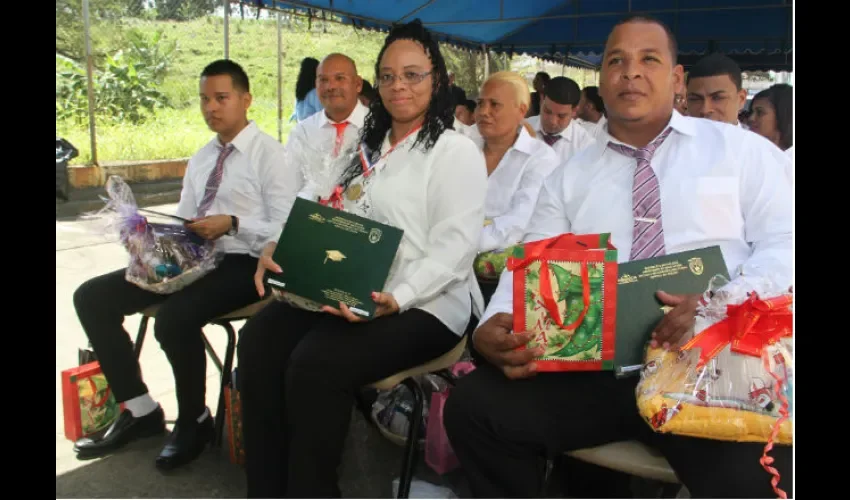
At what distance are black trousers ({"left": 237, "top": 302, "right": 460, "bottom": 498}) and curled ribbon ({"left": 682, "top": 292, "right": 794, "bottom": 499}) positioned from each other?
0.96 m

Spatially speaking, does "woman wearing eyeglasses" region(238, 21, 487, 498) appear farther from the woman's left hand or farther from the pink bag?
the pink bag

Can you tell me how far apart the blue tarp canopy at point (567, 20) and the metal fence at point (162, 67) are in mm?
949

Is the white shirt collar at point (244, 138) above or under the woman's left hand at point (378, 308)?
above

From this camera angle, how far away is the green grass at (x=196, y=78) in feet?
35.3

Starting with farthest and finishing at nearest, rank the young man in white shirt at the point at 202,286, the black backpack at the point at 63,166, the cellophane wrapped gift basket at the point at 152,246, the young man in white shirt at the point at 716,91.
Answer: the black backpack at the point at 63,166
the young man in white shirt at the point at 716,91
the young man in white shirt at the point at 202,286
the cellophane wrapped gift basket at the point at 152,246

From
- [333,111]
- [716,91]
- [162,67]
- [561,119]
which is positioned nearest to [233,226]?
[333,111]

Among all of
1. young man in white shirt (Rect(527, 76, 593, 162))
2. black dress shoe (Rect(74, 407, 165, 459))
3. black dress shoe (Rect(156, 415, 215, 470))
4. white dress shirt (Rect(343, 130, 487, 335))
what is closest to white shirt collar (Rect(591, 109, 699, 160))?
white dress shirt (Rect(343, 130, 487, 335))

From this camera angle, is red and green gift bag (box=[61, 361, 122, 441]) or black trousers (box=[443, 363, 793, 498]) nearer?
black trousers (box=[443, 363, 793, 498])

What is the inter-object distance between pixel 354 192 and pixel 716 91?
6.09 ft

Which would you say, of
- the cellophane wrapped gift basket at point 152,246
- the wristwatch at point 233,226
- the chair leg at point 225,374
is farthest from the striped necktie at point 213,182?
the chair leg at point 225,374

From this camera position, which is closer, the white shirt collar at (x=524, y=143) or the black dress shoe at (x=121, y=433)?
the black dress shoe at (x=121, y=433)

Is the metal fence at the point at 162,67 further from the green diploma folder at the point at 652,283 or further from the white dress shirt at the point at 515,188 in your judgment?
the green diploma folder at the point at 652,283

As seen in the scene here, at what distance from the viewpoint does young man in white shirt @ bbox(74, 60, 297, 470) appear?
277cm
